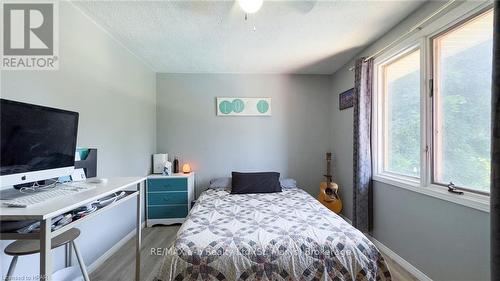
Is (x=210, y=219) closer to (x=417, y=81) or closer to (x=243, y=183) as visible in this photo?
(x=243, y=183)

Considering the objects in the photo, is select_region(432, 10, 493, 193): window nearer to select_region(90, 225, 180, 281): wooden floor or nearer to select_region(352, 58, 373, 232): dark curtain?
select_region(352, 58, 373, 232): dark curtain

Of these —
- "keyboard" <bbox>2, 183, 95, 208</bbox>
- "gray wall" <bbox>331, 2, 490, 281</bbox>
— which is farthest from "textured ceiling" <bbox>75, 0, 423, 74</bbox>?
"keyboard" <bbox>2, 183, 95, 208</bbox>

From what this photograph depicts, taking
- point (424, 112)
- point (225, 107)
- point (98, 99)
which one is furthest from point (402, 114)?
point (98, 99)

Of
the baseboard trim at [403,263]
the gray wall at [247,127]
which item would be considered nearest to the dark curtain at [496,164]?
the baseboard trim at [403,263]

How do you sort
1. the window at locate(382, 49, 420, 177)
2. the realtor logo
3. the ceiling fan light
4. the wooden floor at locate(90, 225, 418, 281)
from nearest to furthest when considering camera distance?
1. the realtor logo
2. the ceiling fan light
3. the wooden floor at locate(90, 225, 418, 281)
4. the window at locate(382, 49, 420, 177)

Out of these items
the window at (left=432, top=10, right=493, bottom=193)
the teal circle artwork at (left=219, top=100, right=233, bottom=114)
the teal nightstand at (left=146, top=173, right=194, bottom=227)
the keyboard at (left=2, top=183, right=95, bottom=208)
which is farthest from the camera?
the teal circle artwork at (left=219, top=100, right=233, bottom=114)

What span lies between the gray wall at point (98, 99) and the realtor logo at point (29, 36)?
5 cm

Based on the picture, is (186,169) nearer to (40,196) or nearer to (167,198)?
(167,198)

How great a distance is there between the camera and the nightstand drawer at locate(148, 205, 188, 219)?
10.5 feet

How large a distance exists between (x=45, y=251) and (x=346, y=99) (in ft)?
11.1

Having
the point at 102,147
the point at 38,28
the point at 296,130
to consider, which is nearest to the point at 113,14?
the point at 38,28

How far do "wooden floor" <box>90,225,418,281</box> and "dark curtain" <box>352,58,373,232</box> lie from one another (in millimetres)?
457

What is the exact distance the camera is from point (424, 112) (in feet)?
6.29

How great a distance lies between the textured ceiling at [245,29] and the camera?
1.86 metres
